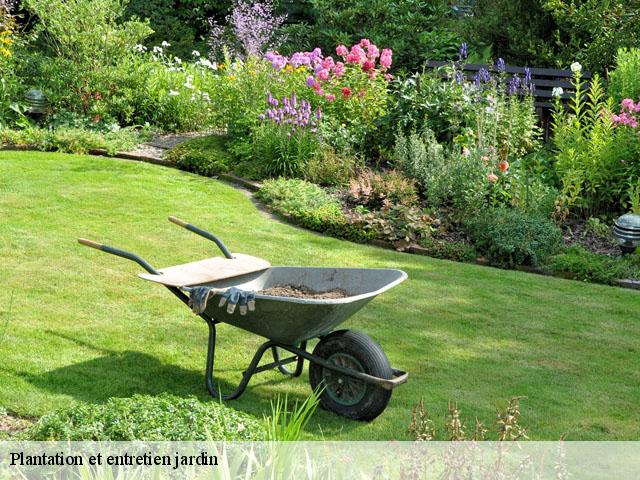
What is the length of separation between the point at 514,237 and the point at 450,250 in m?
0.50

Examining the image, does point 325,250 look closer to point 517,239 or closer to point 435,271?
point 435,271

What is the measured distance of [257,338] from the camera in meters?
5.65

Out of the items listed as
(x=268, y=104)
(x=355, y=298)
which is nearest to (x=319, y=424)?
(x=355, y=298)

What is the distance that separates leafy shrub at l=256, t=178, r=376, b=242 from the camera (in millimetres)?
7887

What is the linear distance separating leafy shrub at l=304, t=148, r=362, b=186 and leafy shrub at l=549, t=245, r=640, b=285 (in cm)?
233

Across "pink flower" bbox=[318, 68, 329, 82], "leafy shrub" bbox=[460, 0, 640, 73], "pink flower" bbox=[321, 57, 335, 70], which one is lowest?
"pink flower" bbox=[318, 68, 329, 82]

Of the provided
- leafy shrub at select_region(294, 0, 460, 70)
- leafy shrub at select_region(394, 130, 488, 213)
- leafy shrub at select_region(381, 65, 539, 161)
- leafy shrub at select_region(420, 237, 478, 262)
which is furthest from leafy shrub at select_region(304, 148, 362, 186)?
leafy shrub at select_region(294, 0, 460, 70)

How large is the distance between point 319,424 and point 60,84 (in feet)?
25.0

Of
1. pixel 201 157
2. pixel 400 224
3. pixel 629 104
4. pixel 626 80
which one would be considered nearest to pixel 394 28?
pixel 201 157

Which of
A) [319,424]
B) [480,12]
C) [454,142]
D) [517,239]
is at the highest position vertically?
[480,12]

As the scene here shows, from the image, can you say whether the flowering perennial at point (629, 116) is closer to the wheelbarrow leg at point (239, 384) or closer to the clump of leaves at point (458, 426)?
the clump of leaves at point (458, 426)

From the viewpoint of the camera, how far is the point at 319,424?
4535 millimetres

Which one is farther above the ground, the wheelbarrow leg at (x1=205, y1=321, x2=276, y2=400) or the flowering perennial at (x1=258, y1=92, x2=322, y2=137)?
the flowering perennial at (x1=258, y1=92, x2=322, y2=137)

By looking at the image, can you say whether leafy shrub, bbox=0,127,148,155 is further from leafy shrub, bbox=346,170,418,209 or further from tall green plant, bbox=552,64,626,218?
tall green plant, bbox=552,64,626,218
